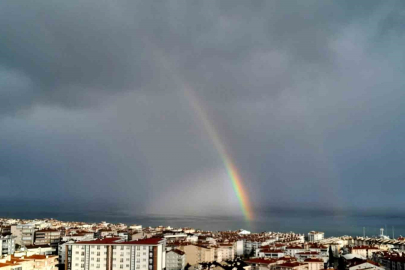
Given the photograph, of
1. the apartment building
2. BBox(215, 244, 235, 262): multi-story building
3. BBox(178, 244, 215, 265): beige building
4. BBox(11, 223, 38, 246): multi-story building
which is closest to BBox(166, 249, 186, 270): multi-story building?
BBox(178, 244, 215, 265): beige building

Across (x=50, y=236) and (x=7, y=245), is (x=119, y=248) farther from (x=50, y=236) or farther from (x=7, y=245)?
(x=50, y=236)

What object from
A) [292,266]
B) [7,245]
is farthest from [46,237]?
[292,266]

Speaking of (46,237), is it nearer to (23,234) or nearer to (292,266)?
(23,234)

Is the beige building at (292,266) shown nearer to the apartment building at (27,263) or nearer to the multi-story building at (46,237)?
the apartment building at (27,263)

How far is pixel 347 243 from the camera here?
166 ft

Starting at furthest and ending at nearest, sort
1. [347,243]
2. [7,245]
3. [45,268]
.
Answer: [347,243]
[7,245]
[45,268]

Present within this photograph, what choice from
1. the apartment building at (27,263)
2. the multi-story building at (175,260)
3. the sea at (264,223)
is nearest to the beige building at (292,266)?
the multi-story building at (175,260)

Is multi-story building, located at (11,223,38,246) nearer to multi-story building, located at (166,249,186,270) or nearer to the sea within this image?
multi-story building, located at (166,249,186,270)

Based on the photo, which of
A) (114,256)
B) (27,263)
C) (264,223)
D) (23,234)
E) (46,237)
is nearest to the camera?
(27,263)

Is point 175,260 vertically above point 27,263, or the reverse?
point 27,263

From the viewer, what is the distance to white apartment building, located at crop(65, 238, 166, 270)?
2625cm

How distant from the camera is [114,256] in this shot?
26.5 m

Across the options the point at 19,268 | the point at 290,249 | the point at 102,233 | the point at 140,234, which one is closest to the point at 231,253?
the point at 290,249

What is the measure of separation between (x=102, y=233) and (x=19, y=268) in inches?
1019
